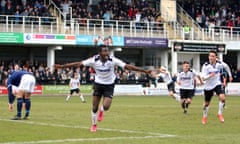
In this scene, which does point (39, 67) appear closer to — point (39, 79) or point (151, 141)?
point (39, 79)

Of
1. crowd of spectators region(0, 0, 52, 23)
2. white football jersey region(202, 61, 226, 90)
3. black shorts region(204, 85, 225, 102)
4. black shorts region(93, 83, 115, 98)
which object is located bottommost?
black shorts region(204, 85, 225, 102)

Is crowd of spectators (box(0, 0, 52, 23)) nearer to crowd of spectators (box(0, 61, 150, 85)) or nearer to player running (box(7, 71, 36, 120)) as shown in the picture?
crowd of spectators (box(0, 61, 150, 85))

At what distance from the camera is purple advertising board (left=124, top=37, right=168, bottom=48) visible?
55.5m

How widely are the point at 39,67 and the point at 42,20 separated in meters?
3.94

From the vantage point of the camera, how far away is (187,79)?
92.0 feet

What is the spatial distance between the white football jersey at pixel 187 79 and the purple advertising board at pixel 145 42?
27.3 metres

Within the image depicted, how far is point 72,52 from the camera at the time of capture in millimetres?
59719

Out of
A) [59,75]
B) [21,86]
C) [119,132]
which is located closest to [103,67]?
[119,132]

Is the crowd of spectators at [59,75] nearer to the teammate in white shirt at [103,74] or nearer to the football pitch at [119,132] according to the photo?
the football pitch at [119,132]

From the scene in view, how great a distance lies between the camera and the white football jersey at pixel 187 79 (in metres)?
27.9

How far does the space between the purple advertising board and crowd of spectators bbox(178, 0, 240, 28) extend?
6.05m

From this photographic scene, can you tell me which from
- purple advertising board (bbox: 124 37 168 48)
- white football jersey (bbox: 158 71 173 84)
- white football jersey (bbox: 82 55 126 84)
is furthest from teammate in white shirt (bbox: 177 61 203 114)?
purple advertising board (bbox: 124 37 168 48)

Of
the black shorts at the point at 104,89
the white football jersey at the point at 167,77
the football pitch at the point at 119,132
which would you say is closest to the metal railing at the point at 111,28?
the white football jersey at the point at 167,77

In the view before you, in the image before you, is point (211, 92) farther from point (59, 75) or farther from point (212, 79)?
point (59, 75)
